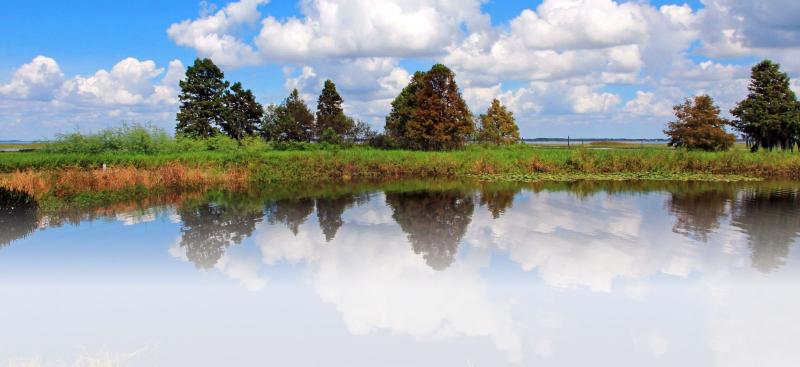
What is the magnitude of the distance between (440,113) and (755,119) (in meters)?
24.3

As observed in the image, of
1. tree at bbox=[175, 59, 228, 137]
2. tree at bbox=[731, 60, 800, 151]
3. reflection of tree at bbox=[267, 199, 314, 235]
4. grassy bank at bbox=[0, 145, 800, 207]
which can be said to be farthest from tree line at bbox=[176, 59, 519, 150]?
reflection of tree at bbox=[267, 199, 314, 235]

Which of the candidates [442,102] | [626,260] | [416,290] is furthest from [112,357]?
[442,102]

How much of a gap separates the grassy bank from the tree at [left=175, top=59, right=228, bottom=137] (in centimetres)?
2102

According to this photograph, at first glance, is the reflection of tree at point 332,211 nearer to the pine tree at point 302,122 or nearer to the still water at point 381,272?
the still water at point 381,272

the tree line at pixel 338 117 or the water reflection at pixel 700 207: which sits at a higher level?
the tree line at pixel 338 117

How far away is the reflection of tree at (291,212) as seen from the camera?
52.0 feet

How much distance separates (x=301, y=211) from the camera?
59.6 feet

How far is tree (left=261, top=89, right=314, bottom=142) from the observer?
51344 mm

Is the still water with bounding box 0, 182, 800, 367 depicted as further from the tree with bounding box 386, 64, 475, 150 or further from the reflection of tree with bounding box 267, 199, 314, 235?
the tree with bounding box 386, 64, 475, 150

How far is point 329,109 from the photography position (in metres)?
56.0

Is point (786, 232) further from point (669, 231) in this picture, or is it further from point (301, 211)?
point (301, 211)

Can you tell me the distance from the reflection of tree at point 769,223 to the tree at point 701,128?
686 inches

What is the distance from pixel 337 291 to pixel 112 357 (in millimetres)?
3388

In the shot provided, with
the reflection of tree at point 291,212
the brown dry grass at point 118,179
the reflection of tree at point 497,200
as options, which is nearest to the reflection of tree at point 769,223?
the reflection of tree at point 497,200
